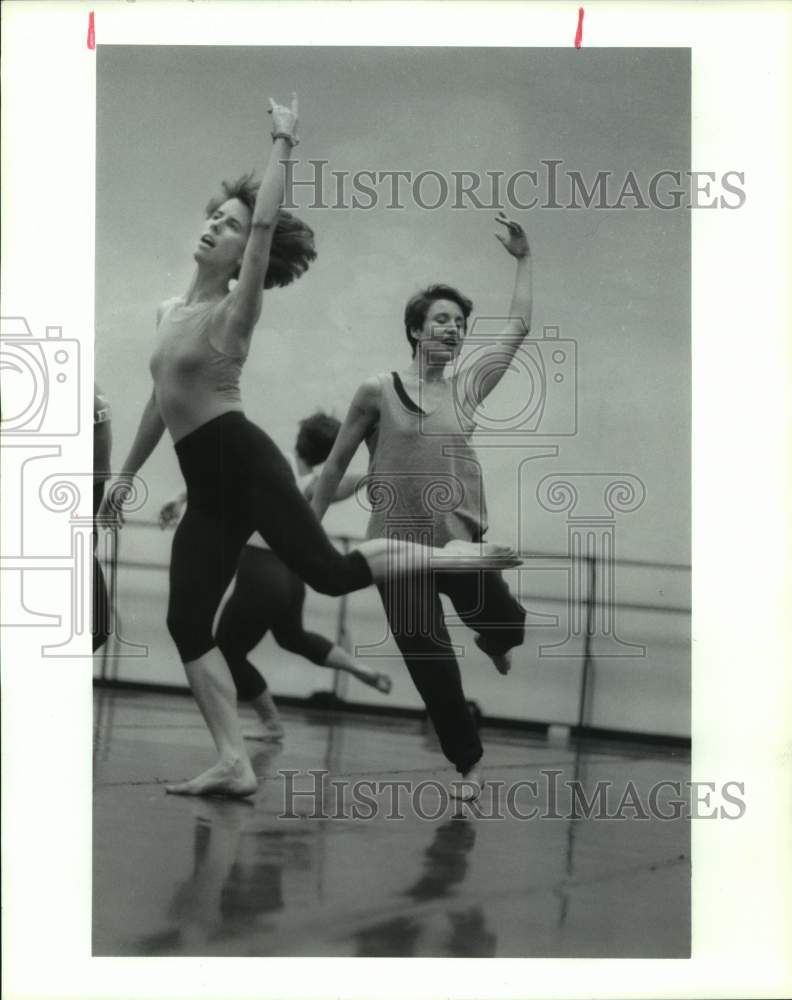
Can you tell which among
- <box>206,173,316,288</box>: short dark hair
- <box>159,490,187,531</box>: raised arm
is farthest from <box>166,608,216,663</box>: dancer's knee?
<box>206,173,316,288</box>: short dark hair

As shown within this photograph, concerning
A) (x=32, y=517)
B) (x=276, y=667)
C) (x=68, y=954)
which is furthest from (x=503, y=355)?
(x=68, y=954)

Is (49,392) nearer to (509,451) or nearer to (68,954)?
(509,451)

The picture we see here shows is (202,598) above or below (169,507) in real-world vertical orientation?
below

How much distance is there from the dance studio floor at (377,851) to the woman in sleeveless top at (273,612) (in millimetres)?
124

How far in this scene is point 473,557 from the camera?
4699 mm

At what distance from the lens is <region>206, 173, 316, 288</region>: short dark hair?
4668 mm

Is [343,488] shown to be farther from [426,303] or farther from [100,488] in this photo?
[100,488]

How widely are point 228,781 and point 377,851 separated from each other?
53cm

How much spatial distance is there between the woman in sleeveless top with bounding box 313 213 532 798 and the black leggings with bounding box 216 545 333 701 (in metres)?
0.25

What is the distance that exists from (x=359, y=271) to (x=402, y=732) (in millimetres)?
1487

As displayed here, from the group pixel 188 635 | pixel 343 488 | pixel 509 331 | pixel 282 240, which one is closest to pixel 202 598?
pixel 188 635

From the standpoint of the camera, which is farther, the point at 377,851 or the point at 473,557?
the point at 473,557

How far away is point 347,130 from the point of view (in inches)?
185

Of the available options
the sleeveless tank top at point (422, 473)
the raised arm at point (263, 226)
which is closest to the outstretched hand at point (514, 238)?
the sleeveless tank top at point (422, 473)
